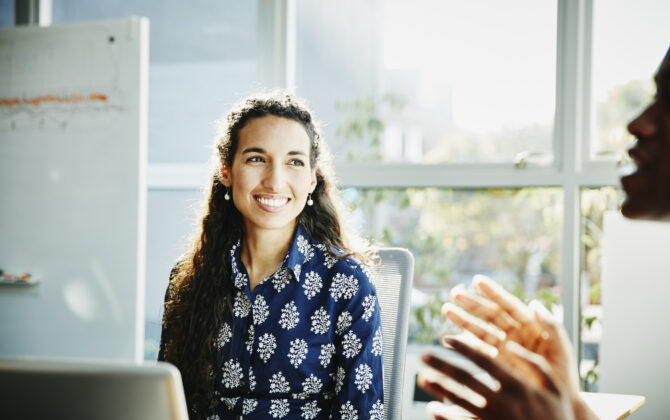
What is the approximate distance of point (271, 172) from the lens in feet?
5.04

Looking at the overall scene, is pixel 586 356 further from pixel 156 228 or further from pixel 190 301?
pixel 156 228

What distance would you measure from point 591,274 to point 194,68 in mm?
2051

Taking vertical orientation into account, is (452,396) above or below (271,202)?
below

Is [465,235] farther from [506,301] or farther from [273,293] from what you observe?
[506,301]

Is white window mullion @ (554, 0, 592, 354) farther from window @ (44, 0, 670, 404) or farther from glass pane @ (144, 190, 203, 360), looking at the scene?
glass pane @ (144, 190, 203, 360)

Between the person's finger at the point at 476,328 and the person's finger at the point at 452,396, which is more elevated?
the person's finger at the point at 476,328

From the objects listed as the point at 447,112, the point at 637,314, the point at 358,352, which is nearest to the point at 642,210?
the point at 358,352

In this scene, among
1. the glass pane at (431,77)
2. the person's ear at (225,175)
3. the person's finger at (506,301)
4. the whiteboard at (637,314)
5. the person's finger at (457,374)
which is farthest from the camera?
the glass pane at (431,77)

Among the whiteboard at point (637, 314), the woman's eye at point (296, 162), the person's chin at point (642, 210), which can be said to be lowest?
the whiteboard at point (637, 314)

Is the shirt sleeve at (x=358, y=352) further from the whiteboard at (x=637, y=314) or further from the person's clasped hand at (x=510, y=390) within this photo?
the whiteboard at (x=637, y=314)

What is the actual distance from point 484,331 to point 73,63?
98.5 inches

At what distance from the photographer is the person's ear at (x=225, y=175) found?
164 cm

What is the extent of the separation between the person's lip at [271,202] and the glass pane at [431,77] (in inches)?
50.8

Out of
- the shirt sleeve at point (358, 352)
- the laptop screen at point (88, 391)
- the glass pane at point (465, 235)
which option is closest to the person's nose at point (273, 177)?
the shirt sleeve at point (358, 352)
